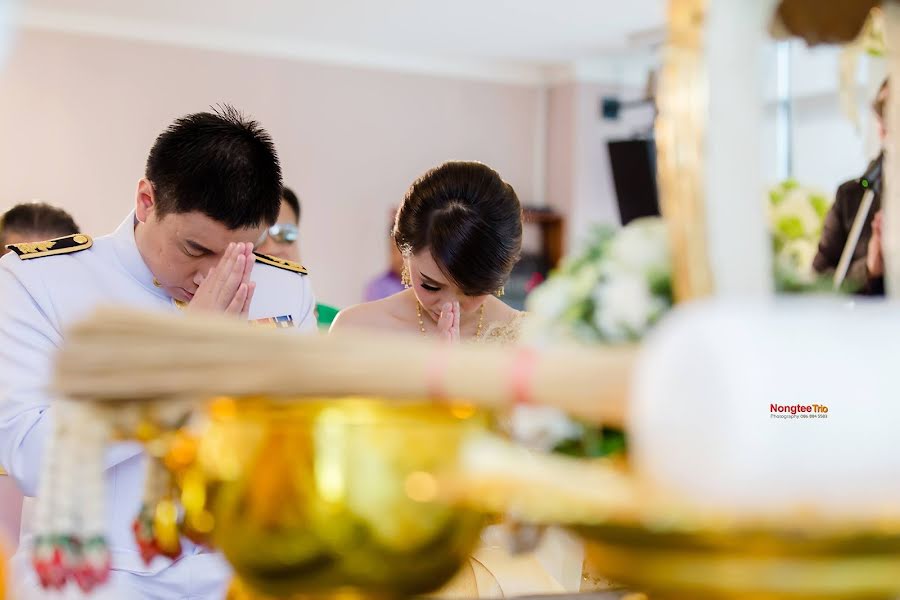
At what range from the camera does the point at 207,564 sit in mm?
1793

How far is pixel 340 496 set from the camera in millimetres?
577

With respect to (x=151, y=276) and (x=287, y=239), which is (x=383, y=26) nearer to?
(x=287, y=239)

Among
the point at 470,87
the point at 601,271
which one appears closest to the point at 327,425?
the point at 601,271

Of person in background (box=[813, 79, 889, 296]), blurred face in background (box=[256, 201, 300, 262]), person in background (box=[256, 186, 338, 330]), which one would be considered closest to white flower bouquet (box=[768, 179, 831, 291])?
person in background (box=[813, 79, 889, 296])

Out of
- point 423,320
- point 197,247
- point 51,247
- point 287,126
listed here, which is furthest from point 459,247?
point 287,126

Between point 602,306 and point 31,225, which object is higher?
point 31,225

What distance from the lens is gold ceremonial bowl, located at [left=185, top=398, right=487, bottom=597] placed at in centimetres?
58

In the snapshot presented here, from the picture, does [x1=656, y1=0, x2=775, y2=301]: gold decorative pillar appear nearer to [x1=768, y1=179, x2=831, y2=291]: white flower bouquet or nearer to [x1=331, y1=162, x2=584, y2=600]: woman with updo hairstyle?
[x1=768, y1=179, x2=831, y2=291]: white flower bouquet

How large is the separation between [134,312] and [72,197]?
6.31 m

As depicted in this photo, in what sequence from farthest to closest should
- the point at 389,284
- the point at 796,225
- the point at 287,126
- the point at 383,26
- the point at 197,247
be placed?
the point at 287,126 → the point at 383,26 → the point at 389,284 → the point at 197,247 → the point at 796,225

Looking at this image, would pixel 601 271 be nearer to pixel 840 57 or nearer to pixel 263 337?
pixel 263 337

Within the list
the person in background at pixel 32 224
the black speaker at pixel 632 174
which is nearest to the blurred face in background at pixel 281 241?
the person in background at pixel 32 224

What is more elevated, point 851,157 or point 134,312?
point 851,157

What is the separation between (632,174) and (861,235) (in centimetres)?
518
